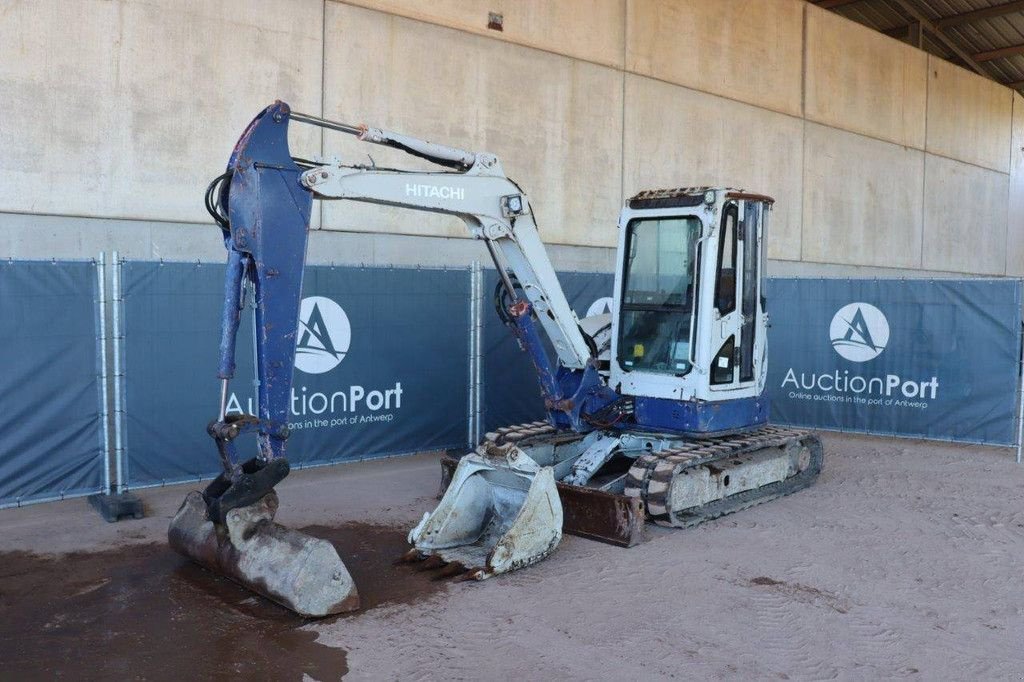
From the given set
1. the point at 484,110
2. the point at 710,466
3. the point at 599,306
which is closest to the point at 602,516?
the point at 710,466

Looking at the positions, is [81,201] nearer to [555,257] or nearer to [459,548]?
[459,548]

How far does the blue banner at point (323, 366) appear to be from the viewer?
27.4 ft

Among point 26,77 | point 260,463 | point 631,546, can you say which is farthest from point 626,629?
point 26,77

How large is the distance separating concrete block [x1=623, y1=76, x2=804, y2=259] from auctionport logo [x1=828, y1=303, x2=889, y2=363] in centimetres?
493

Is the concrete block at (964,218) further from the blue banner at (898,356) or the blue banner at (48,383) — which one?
the blue banner at (48,383)

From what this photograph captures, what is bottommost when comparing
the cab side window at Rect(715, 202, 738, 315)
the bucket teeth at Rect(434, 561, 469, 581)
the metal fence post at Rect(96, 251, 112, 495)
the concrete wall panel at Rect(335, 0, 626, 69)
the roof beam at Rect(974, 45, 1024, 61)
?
the bucket teeth at Rect(434, 561, 469, 581)

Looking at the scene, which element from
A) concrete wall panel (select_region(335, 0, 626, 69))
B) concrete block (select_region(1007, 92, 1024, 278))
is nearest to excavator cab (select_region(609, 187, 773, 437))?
concrete wall panel (select_region(335, 0, 626, 69))

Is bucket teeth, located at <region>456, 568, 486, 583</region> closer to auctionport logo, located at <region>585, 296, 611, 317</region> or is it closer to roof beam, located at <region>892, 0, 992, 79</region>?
auctionport logo, located at <region>585, 296, 611, 317</region>

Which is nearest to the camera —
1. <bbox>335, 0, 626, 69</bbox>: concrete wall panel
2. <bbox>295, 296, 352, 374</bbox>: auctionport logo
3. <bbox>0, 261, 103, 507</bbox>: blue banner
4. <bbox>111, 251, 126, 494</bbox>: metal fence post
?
<bbox>0, 261, 103, 507</bbox>: blue banner

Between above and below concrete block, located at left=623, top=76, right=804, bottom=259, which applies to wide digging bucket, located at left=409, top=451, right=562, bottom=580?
below

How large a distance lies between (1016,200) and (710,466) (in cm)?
2399

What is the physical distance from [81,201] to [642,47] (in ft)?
32.5

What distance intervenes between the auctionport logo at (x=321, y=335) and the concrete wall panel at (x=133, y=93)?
8.20ft

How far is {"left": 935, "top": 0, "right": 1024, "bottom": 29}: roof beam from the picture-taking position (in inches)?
918
